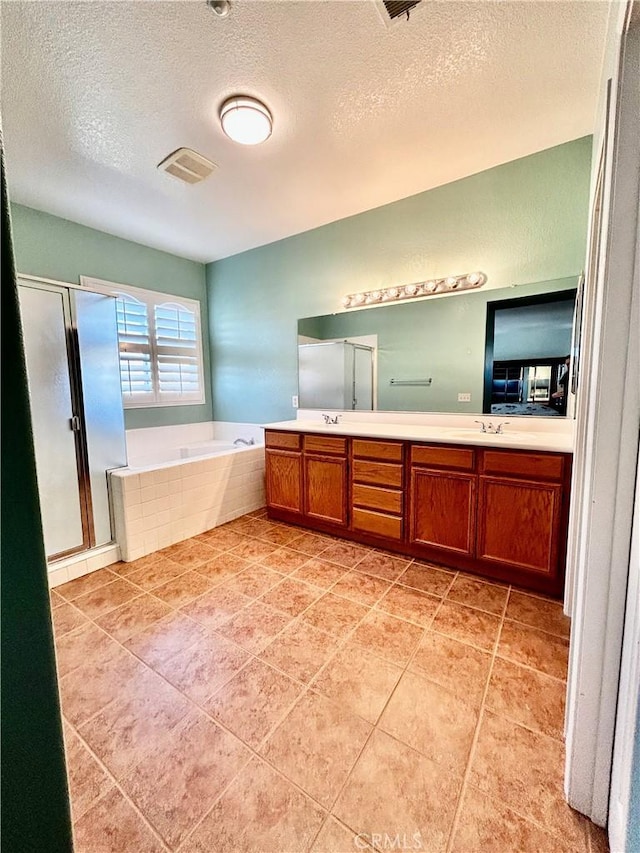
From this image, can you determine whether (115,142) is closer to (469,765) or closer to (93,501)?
(93,501)

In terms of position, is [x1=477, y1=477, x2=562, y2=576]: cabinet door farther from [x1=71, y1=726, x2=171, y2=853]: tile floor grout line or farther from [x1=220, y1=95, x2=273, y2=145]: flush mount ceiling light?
[x1=220, y1=95, x2=273, y2=145]: flush mount ceiling light

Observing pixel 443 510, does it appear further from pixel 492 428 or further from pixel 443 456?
pixel 492 428

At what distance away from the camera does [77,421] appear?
229 centimetres

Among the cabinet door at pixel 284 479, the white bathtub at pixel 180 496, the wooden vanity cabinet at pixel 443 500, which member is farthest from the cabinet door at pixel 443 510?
the white bathtub at pixel 180 496

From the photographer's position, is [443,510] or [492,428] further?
[492,428]

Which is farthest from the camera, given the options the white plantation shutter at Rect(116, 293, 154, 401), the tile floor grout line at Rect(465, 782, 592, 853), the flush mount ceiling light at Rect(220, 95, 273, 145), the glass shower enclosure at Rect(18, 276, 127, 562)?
the white plantation shutter at Rect(116, 293, 154, 401)

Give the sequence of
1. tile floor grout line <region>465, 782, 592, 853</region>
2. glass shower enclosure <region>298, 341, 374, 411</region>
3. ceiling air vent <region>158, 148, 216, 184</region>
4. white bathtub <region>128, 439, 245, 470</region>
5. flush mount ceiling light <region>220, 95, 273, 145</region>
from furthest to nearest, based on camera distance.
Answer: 1. white bathtub <region>128, 439, 245, 470</region>
2. glass shower enclosure <region>298, 341, 374, 411</region>
3. ceiling air vent <region>158, 148, 216, 184</region>
4. flush mount ceiling light <region>220, 95, 273, 145</region>
5. tile floor grout line <region>465, 782, 592, 853</region>

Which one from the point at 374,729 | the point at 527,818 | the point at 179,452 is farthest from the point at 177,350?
the point at 527,818

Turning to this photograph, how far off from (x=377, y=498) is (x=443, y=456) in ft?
1.87

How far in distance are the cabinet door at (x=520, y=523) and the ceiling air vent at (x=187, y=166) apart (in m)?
2.71

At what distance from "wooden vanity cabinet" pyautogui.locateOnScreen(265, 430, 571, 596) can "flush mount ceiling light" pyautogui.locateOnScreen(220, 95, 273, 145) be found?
1.92m

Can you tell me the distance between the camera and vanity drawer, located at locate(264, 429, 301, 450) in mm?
2869

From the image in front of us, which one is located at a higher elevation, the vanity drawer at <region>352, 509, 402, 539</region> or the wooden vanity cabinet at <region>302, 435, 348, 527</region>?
the wooden vanity cabinet at <region>302, 435, 348, 527</region>

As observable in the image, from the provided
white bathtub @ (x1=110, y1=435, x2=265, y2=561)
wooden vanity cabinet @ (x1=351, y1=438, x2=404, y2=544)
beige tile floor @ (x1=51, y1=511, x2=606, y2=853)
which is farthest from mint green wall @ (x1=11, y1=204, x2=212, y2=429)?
wooden vanity cabinet @ (x1=351, y1=438, x2=404, y2=544)
